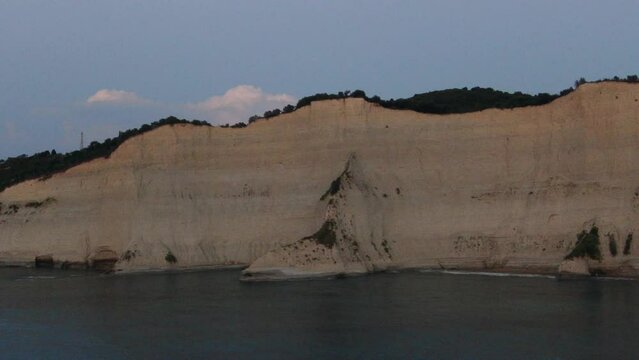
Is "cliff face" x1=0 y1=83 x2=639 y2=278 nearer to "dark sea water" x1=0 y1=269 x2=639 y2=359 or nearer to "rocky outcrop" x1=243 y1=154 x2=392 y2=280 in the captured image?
"rocky outcrop" x1=243 y1=154 x2=392 y2=280

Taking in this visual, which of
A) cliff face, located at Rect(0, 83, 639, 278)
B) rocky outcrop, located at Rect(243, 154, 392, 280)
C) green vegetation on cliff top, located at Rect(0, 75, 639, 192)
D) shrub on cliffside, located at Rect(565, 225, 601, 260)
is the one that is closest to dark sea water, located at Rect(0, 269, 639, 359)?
rocky outcrop, located at Rect(243, 154, 392, 280)

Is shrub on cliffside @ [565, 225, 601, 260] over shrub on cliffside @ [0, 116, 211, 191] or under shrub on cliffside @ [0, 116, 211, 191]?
under

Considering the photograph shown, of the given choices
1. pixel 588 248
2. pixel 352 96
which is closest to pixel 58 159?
pixel 352 96

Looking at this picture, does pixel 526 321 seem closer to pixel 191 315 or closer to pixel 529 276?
pixel 191 315

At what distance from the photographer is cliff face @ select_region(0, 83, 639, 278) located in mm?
31188

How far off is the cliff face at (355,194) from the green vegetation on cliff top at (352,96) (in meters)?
0.49

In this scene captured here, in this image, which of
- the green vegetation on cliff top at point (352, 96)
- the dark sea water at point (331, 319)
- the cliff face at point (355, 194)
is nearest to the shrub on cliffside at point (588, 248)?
the cliff face at point (355, 194)

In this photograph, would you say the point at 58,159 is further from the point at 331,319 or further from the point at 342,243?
the point at 331,319

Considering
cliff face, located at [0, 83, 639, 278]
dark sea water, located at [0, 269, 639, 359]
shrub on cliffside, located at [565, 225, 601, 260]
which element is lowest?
dark sea water, located at [0, 269, 639, 359]

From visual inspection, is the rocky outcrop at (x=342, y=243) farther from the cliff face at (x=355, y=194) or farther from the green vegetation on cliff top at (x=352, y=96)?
the green vegetation on cliff top at (x=352, y=96)

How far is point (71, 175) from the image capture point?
40.0 metres

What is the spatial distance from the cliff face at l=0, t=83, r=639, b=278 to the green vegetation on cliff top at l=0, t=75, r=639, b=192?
488mm

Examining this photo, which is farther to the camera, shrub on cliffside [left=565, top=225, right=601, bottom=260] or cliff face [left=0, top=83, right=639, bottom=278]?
→ cliff face [left=0, top=83, right=639, bottom=278]

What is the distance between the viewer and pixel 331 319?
19.9 meters
